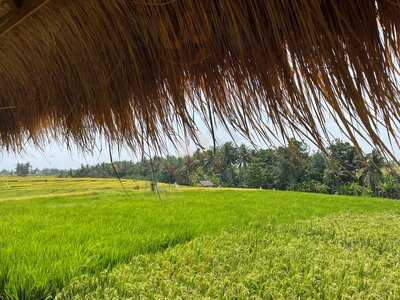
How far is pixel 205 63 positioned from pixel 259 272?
290 cm

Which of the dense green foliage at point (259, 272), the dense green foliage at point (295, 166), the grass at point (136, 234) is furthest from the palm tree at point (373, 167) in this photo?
the dense green foliage at point (259, 272)

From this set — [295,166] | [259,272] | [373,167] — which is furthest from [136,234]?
[373,167]

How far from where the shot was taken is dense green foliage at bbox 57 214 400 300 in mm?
2771

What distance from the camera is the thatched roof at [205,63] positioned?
1.41 ft

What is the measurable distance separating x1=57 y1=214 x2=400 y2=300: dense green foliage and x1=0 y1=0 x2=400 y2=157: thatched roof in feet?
6.40

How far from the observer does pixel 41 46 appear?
781 mm

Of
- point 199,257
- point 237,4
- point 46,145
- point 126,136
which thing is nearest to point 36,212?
point 199,257

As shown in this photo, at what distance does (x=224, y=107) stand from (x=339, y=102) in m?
0.23

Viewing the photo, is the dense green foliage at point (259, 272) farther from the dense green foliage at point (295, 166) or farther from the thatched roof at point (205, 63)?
the thatched roof at point (205, 63)

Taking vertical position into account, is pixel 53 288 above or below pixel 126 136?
→ below

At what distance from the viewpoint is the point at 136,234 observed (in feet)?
17.7

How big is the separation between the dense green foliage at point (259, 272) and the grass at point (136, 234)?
0.06 ft

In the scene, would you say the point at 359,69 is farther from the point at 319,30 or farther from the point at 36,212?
the point at 36,212

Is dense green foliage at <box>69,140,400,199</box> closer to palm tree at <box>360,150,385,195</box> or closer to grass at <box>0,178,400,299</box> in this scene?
palm tree at <box>360,150,385,195</box>
